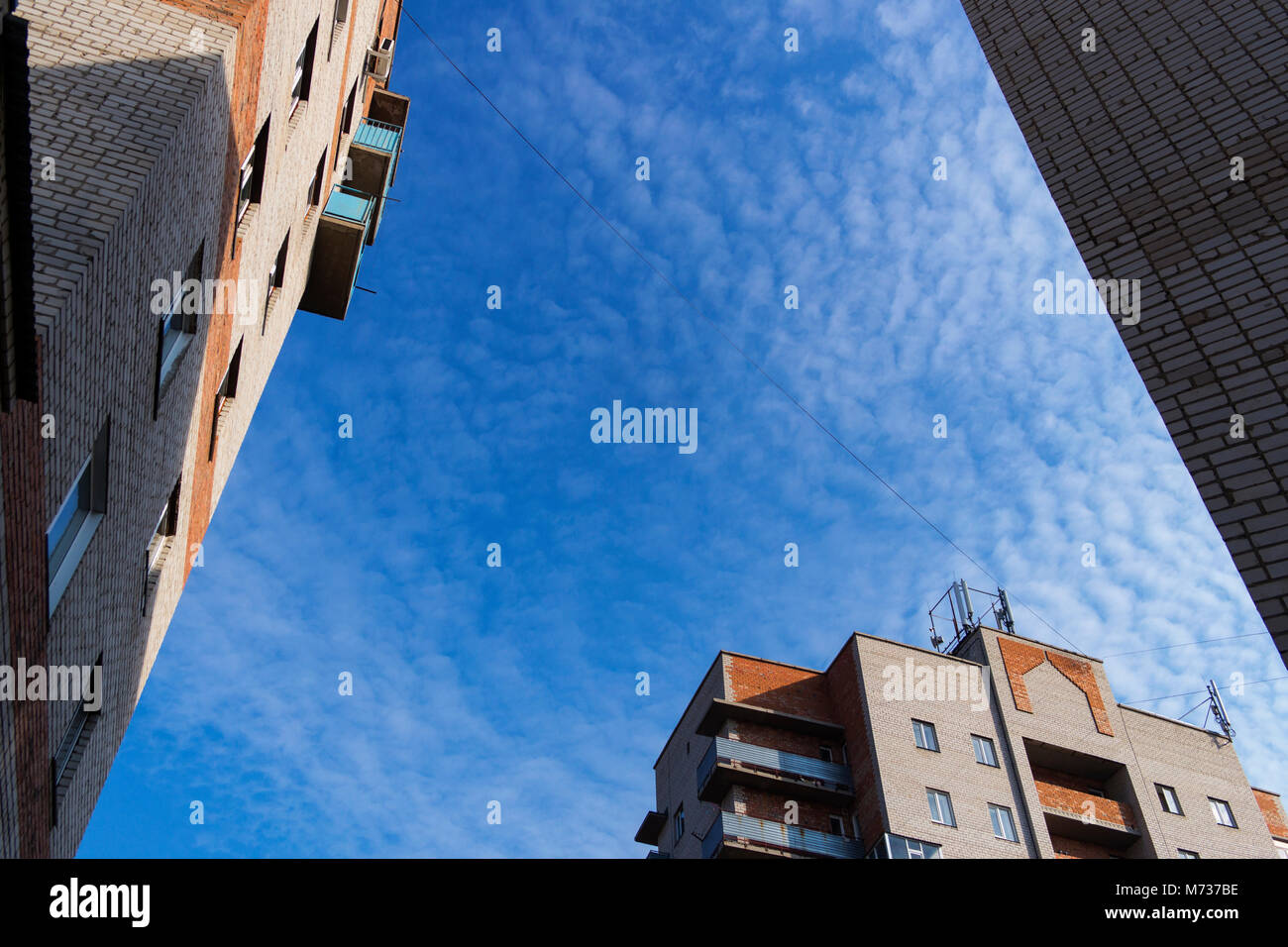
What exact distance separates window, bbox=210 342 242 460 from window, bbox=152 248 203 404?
8.63 ft

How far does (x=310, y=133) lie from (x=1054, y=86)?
11802mm

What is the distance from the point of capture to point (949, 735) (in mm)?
31156

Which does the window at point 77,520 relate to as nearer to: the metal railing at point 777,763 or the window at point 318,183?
the window at point 318,183

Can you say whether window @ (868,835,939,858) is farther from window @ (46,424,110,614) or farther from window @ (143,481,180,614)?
window @ (46,424,110,614)

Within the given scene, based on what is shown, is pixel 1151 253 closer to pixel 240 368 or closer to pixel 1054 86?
pixel 1054 86

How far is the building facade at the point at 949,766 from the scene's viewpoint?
29156 mm

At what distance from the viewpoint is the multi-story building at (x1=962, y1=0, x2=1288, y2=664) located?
545 centimetres

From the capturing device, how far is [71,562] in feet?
27.8

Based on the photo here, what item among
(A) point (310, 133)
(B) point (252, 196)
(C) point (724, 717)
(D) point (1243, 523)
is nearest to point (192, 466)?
(B) point (252, 196)

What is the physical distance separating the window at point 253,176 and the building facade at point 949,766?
23875 millimetres

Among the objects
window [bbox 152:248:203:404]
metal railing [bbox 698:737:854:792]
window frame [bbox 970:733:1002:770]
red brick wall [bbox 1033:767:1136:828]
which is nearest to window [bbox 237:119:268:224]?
window [bbox 152:248:203:404]

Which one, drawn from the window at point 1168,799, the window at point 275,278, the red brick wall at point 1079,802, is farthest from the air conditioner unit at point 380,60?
the window at point 1168,799
